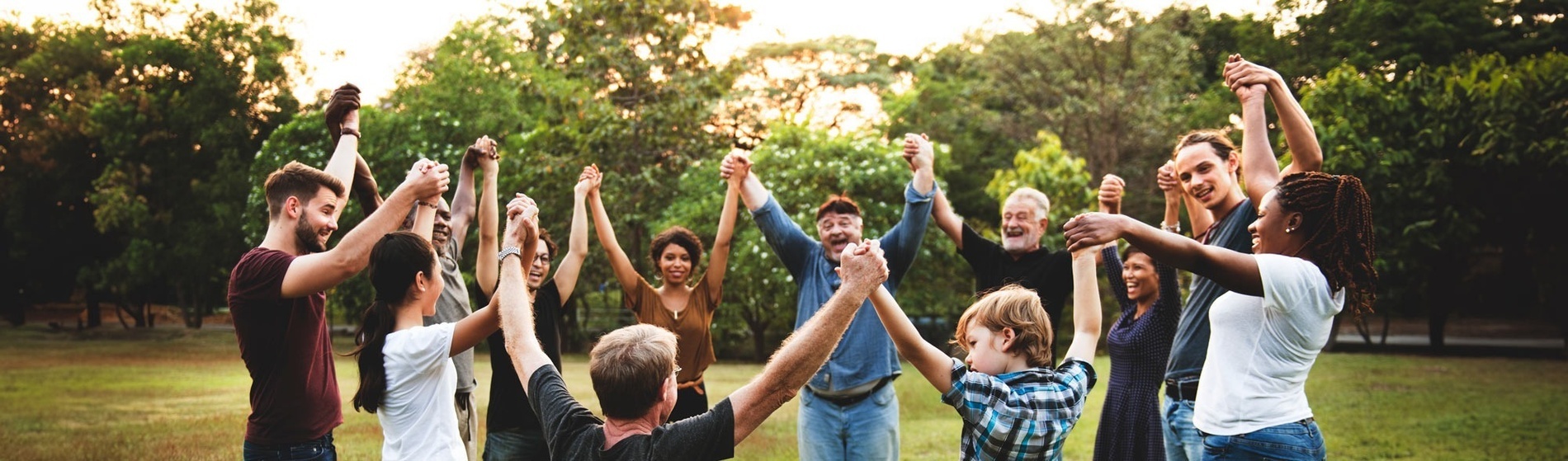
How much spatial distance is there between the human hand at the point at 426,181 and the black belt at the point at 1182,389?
10.8ft

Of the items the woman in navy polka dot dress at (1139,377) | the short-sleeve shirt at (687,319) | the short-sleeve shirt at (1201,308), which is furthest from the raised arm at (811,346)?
the short-sleeve shirt at (687,319)

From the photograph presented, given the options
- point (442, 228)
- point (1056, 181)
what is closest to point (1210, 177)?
point (442, 228)

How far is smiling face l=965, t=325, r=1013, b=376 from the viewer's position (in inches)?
131

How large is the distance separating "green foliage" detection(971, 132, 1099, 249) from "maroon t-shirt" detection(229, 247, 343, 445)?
65.0 feet

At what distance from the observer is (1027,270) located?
5.39 metres

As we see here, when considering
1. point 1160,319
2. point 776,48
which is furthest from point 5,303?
point 1160,319

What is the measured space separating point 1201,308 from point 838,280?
1873 mm

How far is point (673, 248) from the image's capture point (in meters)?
5.95

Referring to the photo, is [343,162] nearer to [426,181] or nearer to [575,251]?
[426,181]

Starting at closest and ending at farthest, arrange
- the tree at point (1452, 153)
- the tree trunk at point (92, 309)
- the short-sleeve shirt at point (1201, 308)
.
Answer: the short-sleeve shirt at point (1201, 308)
the tree at point (1452, 153)
the tree trunk at point (92, 309)

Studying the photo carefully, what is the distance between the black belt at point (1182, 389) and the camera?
459cm

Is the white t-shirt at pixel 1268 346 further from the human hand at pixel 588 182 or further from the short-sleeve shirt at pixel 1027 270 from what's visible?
the human hand at pixel 588 182

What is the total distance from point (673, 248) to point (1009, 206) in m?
1.94

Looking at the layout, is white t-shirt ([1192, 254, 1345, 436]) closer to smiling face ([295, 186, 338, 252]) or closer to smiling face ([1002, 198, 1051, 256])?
smiling face ([1002, 198, 1051, 256])
